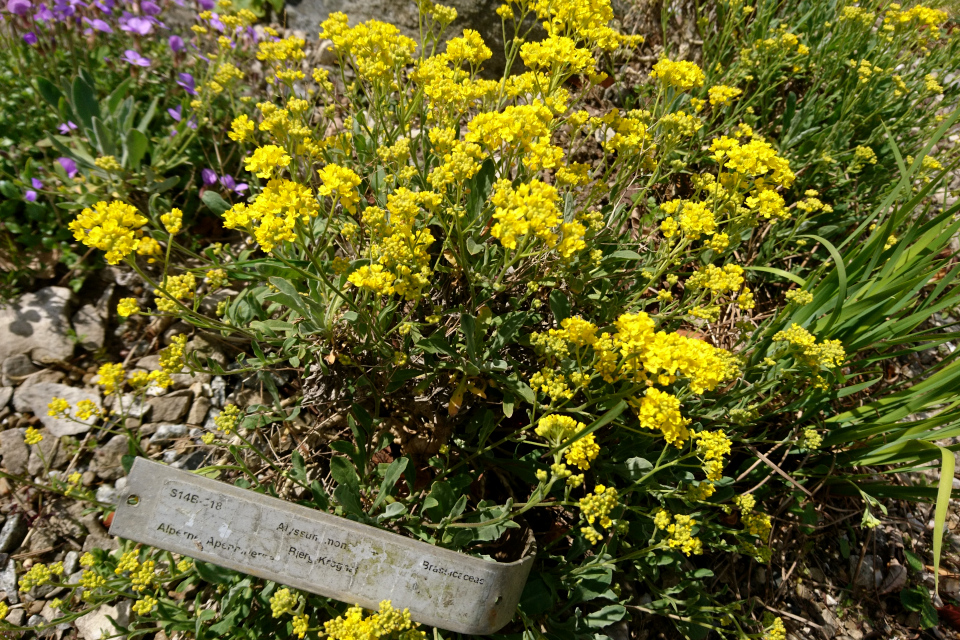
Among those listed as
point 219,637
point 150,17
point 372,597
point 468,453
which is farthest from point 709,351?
point 150,17

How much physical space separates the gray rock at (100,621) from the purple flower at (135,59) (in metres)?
2.80

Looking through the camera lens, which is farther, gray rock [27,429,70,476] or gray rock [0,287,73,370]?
gray rock [0,287,73,370]

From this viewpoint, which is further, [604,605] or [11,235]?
[11,235]

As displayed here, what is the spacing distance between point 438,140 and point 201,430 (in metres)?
1.83

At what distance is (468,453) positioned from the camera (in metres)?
2.50

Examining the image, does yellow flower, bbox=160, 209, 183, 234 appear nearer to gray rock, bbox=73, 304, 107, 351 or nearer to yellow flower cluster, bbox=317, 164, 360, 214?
yellow flower cluster, bbox=317, 164, 360, 214

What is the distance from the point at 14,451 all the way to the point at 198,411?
774 mm

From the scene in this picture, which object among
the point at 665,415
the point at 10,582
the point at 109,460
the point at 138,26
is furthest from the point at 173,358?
the point at 138,26

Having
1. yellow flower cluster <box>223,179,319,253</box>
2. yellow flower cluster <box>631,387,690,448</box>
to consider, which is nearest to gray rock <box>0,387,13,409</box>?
yellow flower cluster <box>223,179,319,253</box>

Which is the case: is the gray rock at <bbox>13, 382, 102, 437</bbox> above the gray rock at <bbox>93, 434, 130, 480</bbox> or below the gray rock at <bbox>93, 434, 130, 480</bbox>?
above

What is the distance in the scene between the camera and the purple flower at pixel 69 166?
298 cm

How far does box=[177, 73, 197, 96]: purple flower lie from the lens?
3387 mm

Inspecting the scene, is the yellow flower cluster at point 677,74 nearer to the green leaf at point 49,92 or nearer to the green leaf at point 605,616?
the green leaf at point 605,616

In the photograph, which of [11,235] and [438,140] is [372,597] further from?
[11,235]
